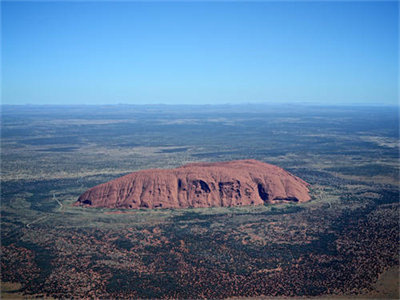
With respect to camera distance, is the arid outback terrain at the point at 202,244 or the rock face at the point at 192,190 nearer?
the arid outback terrain at the point at 202,244

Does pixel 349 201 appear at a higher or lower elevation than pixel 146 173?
lower

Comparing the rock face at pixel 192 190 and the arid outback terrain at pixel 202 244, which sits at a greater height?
the rock face at pixel 192 190

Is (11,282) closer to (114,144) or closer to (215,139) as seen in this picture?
(114,144)

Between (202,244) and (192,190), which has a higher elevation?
(192,190)

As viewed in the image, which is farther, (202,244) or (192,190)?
(192,190)

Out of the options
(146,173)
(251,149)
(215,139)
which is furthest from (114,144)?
(146,173)

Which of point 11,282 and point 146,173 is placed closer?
point 11,282

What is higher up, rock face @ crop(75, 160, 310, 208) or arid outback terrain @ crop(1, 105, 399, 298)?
rock face @ crop(75, 160, 310, 208)

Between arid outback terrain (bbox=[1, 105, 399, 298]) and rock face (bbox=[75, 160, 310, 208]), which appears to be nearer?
arid outback terrain (bbox=[1, 105, 399, 298])
